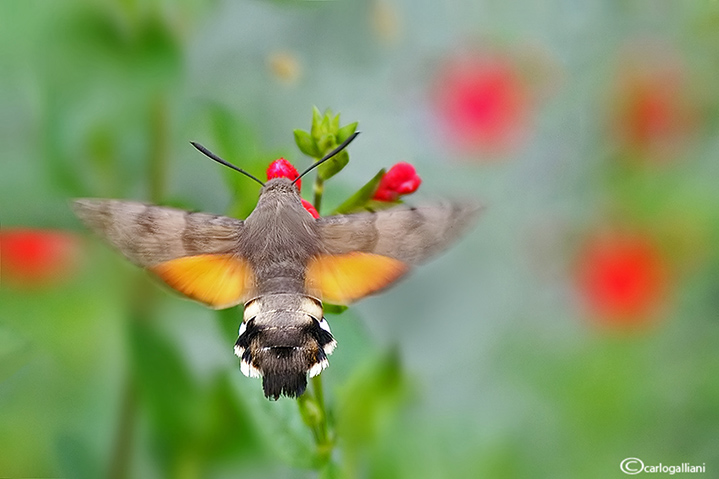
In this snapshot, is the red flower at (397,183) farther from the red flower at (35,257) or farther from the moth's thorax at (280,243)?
the red flower at (35,257)

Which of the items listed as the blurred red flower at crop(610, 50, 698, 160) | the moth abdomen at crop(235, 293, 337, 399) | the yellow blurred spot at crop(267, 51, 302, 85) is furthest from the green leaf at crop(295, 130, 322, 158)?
the blurred red flower at crop(610, 50, 698, 160)

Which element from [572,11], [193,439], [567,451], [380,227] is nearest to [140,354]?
[193,439]

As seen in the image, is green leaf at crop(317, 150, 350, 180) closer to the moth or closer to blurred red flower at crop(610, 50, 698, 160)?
the moth

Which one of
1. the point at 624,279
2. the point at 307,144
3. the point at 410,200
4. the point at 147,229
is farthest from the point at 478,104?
the point at 147,229

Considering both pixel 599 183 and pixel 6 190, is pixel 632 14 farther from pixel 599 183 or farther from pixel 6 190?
pixel 6 190

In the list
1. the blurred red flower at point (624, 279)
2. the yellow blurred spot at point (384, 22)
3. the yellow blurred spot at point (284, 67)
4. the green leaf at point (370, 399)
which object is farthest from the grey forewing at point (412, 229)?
the yellow blurred spot at point (384, 22)

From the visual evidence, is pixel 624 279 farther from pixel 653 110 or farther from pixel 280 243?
pixel 280 243
